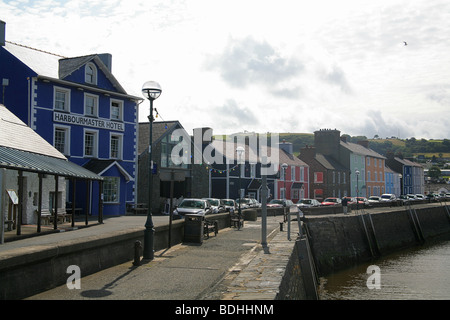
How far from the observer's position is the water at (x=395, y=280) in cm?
2044

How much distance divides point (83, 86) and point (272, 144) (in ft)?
125

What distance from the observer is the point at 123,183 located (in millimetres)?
33312

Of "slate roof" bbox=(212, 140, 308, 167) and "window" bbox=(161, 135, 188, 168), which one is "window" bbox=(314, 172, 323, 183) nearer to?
"slate roof" bbox=(212, 140, 308, 167)

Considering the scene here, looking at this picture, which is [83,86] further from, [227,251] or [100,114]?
[227,251]

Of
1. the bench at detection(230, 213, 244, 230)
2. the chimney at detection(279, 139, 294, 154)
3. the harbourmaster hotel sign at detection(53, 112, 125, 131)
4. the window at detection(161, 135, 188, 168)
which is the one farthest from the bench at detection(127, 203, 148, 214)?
the chimney at detection(279, 139, 294, 154)

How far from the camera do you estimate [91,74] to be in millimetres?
32219

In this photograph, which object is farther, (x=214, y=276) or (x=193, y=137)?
(x=193, y=137)

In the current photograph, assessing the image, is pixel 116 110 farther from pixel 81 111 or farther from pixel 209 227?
pixel 209 227

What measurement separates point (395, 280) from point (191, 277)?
16919 millimetres

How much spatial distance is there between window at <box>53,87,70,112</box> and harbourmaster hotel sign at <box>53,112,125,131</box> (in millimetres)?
503

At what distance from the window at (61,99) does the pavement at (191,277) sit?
16009 mm

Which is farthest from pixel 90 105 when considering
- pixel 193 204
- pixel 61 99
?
pixel 193 204

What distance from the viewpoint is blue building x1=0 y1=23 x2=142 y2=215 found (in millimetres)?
28859
